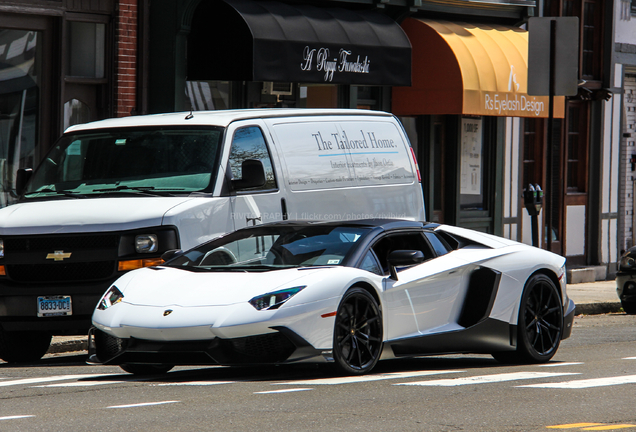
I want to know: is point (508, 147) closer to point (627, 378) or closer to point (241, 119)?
point (241, 119)

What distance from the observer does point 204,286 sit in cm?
842

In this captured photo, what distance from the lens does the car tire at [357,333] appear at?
8.27 meters

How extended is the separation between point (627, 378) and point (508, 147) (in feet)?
42.0

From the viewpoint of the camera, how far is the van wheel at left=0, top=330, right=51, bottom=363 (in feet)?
34.3

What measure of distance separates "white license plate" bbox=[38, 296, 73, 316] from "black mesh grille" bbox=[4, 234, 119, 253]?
0.43 metres

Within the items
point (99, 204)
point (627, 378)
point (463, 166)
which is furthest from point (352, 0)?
point (627, 378)

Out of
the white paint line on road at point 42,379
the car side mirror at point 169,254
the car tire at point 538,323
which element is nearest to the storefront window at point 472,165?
the car tire at point 538,323

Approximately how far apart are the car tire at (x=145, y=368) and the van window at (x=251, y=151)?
2.29 m

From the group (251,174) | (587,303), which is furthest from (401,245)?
(587,303)

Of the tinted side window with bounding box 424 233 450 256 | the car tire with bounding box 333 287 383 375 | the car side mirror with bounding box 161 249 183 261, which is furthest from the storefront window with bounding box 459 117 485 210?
the car tire with bounding box 333 287 383 375

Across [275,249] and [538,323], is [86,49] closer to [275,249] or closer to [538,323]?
[275,249]

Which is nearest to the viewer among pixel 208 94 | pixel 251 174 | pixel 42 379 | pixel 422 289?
pixel 42 379

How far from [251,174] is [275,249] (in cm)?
171

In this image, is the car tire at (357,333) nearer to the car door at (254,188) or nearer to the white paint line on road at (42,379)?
the white paint line on road at (42,379)
